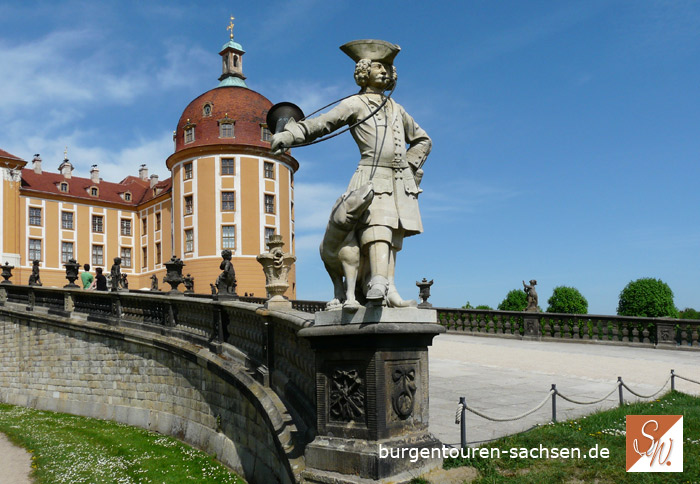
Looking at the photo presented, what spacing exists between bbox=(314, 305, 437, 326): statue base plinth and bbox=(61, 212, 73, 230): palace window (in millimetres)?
53676

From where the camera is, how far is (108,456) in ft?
34.5

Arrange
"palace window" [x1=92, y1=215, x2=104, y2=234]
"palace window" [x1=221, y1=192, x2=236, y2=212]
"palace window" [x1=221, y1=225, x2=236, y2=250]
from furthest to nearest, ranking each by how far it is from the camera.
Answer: "palace window" [x1=92, y1=215, x2=104, y2=234] < "palace window" [x1=221, y1=192, x2=236, y2=212] < "palace window" [x1=221, y1=225, x2=236, y2=250]

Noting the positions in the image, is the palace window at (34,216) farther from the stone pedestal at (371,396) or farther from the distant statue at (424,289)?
the stone pedestal at (371,396)

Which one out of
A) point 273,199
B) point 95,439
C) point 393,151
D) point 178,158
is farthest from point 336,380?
point 178,158

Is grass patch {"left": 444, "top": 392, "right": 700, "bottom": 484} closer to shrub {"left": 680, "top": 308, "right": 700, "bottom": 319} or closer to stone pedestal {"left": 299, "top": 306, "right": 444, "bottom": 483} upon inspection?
stone pedestal {"left": 299, "top": 306, "right": 444, "bottom": 483}

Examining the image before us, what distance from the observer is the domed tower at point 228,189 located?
137 feet

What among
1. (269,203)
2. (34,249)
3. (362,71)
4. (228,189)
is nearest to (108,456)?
(362,71)

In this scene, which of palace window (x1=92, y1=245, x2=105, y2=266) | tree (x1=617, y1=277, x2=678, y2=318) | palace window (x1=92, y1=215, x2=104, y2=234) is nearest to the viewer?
tree (x1=617, y1=277, x2=678, y2=318)

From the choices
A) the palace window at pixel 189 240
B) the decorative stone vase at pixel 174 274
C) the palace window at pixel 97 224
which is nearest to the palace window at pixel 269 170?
the palace window at pixel 189 240

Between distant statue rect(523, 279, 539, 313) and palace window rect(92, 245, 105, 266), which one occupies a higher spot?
palace window rect(92, 245, 105, 266)

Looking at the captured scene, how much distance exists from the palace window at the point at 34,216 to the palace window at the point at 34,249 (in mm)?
1606

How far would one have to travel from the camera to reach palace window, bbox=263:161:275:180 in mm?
43531

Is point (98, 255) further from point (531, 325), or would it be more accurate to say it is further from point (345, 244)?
point (345, 244)

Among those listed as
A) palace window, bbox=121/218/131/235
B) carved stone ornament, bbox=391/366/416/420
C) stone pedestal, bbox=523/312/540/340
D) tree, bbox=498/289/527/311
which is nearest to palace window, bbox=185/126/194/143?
palace window, bbox=121/218/131/235
